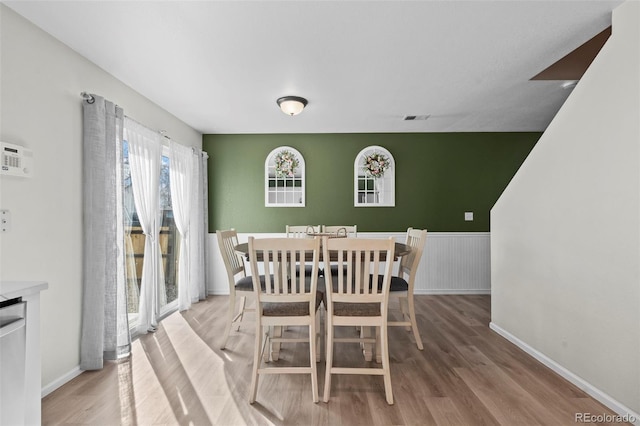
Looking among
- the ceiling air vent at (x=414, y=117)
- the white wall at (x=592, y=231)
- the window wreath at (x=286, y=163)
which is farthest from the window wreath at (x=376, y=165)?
the white wall at (x=592, y=231)

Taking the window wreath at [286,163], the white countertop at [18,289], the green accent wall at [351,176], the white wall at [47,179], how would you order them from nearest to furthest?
the white countertop at [18,289], the white wall at [47,179], the window wreath at [286,163], the green accent wall at [351,176]

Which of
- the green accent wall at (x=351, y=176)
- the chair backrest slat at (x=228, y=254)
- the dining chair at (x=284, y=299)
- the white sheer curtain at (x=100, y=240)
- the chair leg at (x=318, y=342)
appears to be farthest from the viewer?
the green accent wall at (x=351, y=176)

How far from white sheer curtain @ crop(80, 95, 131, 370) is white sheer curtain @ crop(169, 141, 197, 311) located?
1.42 metres

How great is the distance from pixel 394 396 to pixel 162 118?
3.88 m

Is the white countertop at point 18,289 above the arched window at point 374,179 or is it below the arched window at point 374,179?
below

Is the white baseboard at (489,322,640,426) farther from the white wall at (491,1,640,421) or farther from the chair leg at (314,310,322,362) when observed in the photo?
the chair leg at (314,310,322,362)

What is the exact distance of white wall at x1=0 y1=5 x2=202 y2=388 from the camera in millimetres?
2197

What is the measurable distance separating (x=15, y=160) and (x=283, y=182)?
364 cm

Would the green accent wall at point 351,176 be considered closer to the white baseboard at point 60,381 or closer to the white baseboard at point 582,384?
the white baseboard at point 582,384

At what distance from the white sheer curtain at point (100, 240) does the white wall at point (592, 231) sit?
3596 mm

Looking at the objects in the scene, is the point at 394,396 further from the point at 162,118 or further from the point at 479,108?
the point at 162,118

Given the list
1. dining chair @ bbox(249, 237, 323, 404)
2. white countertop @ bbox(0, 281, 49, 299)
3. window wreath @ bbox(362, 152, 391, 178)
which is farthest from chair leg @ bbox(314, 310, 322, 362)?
window wreath @ bbox(362, 152, 391, 178)

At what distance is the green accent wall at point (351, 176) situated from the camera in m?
5.55

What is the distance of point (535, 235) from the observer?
3.04 metres
